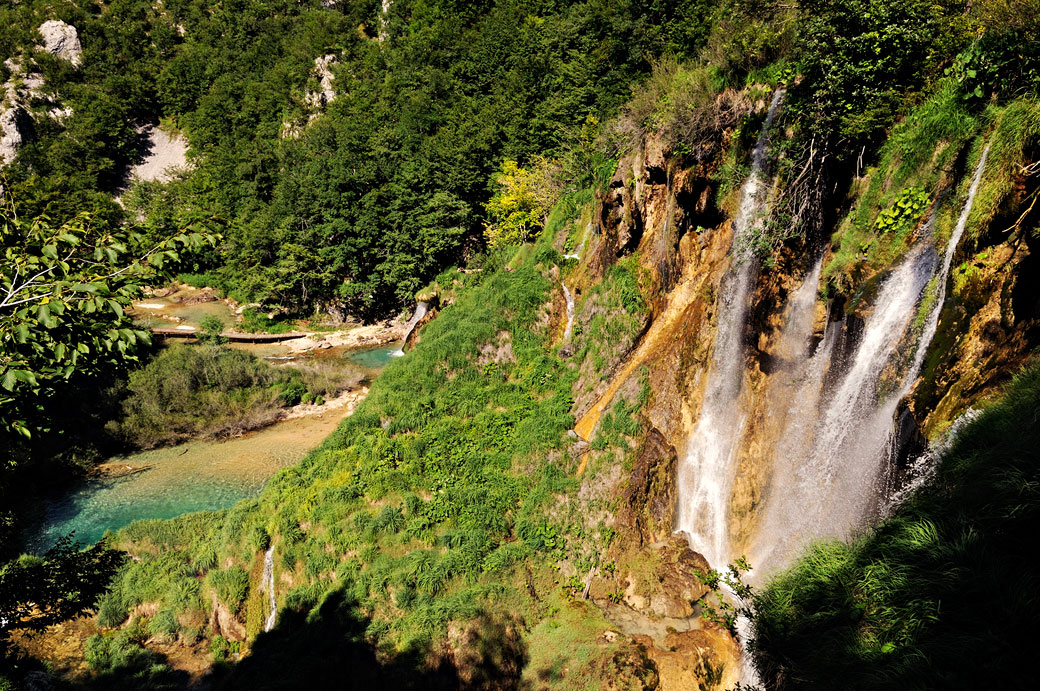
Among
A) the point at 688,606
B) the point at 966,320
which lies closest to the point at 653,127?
the point at 966,320

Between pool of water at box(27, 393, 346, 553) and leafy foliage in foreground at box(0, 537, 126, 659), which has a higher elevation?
leafy foliage in foreground at box(0, 537, 126, 659)

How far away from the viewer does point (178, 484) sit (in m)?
17.9

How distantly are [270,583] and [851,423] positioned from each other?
12.4 meters

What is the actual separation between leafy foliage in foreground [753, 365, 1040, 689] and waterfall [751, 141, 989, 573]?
0.99 metres

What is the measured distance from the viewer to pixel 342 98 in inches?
1962

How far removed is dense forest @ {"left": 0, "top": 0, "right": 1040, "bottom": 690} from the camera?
5535 millimetres

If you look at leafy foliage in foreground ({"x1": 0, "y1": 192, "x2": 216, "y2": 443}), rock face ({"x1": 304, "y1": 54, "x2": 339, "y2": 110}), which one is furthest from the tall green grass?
rock face ({"x1": 304, "y1": 54, "x2": 339, "y2": 110})

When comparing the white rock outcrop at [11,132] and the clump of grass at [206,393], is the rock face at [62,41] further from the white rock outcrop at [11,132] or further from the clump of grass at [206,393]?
the clump of grass at [206,393]

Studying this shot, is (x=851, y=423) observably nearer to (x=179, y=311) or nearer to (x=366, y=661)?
(x=366, y=661)

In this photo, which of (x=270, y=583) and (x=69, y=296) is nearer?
(x=69, y=296)

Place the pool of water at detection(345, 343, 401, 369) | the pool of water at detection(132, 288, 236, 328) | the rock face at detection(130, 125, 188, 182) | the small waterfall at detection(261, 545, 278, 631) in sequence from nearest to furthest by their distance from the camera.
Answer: the small waterfall at detection(261, 545, 278, 631), the pool of water at detection(345, 343, 401, 369), the pool of water at detection(132, 288, 236, 328), the rock face at detection(130, 125, 188, 182)

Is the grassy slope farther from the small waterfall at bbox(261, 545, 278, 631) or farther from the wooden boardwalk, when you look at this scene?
the wooden boardwalk

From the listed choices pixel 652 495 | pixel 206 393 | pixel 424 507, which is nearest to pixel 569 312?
pixel 652 495

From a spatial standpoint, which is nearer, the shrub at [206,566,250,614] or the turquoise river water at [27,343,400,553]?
the shrub at [206,566,250,614]
